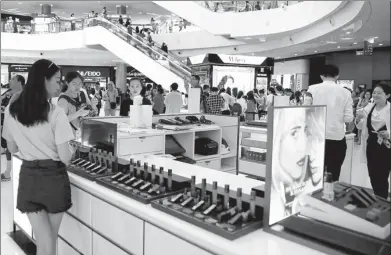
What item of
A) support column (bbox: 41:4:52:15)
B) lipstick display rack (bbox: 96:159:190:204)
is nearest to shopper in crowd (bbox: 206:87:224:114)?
lipstick display rack (bbox: 96:159:190:204)

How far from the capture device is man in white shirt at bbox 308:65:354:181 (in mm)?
3902

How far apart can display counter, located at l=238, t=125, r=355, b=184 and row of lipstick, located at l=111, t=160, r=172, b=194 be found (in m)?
3.16

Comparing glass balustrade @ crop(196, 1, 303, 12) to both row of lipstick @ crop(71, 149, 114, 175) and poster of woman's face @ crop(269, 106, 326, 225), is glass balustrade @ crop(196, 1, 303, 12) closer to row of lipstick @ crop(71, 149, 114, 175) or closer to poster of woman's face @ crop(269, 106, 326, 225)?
poster of woman's face @ crop(269, 106, 326, 225)

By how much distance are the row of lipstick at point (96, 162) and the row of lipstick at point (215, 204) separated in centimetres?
78

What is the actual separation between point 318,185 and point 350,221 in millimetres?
436

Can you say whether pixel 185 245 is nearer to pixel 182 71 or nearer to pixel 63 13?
pixel 182 71

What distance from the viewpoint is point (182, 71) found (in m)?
13.6

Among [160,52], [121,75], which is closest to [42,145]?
[160,52]

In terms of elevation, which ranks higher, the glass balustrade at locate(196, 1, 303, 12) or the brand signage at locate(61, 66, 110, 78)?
the brand signage at locate(61, 66, 110, 78)

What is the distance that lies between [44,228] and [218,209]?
1.20 meters

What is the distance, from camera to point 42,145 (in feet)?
7.22

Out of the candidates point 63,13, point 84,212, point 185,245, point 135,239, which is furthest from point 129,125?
point 63,13

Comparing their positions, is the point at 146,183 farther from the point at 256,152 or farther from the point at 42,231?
the point at 256,152

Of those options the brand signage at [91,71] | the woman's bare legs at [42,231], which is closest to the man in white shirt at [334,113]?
the woman's bare legs at [42,231]
